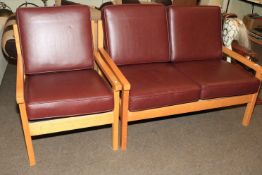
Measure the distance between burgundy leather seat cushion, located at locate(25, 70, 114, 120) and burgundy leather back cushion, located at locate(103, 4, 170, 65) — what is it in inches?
14.1

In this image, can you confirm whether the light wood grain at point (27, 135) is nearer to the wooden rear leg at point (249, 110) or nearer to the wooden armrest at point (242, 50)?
the wooden rear leg at point (249, 110)

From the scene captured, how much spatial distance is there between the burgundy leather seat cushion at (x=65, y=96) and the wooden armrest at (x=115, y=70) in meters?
0.11

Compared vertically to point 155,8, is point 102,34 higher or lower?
lower

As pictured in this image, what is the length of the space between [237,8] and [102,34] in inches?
145

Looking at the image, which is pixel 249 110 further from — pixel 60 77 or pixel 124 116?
pixel 60 77

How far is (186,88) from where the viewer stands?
1.84 m

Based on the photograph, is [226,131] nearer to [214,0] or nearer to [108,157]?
[108,157]

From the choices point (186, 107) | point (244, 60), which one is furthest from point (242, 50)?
point (186, 107)

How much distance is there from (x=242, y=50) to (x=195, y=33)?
485 millimetres

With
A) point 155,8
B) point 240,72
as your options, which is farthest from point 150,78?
point 240,72

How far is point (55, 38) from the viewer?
1.92 meters

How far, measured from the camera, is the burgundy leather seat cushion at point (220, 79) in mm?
1922

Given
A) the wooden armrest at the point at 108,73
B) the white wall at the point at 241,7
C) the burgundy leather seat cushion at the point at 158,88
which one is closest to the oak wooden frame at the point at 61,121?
the wooden armrest at the point at 108,73

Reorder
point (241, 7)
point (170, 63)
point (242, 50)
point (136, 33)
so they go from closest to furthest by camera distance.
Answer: point (136, 33) < point (170, 63) < point (242, 50) < point (241, 7)
